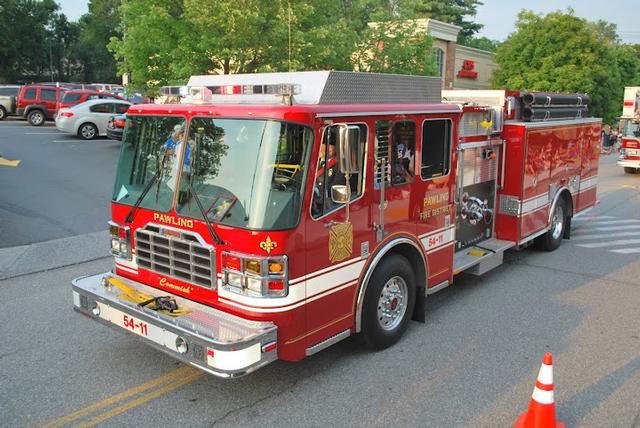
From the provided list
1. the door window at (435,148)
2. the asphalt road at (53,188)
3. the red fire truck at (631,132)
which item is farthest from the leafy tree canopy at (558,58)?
the door window at (435,148)

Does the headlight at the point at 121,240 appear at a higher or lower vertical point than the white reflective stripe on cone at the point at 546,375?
higher

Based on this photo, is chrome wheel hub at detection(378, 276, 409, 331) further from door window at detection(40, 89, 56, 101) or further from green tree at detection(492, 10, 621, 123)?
green tree at detection(492, 10, 621, 123)

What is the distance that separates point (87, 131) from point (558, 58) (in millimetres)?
25370

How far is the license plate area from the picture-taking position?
167 inches

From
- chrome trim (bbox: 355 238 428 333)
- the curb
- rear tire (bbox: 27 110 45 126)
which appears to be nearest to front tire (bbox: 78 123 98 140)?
rear tire (bbox: 27 110 45 126)

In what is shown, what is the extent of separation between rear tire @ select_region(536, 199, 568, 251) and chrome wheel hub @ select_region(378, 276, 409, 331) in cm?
427

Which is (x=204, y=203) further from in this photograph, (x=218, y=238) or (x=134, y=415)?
(x=134, y=415)

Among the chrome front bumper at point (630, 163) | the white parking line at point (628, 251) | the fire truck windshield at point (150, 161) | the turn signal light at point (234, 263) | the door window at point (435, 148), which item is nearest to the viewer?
the turn signal light at point (234, 263)

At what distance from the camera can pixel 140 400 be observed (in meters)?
4.45

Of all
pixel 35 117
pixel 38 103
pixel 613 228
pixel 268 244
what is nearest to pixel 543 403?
pixel 268 244

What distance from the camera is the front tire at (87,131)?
21.7 m

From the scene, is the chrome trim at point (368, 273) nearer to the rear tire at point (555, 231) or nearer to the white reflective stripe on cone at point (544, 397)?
the white reflective stripe on cone at point (544, 397)

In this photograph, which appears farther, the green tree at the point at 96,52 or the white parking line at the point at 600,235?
the green tree at the point at 96,52

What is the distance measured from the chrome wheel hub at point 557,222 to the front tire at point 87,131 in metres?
18.1
